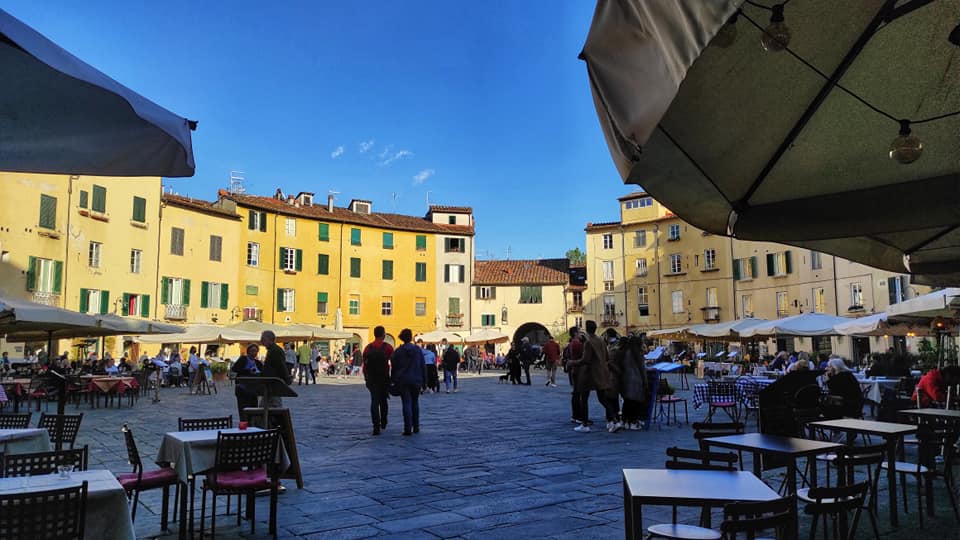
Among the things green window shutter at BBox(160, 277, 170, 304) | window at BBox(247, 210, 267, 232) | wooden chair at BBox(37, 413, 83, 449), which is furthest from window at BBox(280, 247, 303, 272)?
wooden chair at BBox(37, 413, 83, 449)

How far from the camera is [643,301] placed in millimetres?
47031

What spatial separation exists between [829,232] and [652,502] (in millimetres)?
2099

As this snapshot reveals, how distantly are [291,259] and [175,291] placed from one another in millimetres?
8868

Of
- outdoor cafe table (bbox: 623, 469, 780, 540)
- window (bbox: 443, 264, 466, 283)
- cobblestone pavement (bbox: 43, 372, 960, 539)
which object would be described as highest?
window (bbox: 443, 264, 466, 283)

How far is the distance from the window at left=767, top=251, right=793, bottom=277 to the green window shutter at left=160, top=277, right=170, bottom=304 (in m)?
32.2

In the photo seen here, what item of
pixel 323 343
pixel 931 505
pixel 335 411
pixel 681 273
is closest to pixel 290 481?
pixel 931 505

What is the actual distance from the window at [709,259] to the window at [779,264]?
163 inches

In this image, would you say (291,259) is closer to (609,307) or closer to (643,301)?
(609,307)

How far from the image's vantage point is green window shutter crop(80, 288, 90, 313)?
27391mm

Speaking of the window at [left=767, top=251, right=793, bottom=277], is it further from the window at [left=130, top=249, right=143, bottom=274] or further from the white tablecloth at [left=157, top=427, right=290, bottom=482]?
the white tablecloth at [left=157, top=427, right=290, bottom=482]

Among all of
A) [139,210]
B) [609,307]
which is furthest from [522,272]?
[139,210]

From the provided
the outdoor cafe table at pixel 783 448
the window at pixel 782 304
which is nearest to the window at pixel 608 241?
the window at pixel 782 304

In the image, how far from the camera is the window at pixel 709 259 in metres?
42.5

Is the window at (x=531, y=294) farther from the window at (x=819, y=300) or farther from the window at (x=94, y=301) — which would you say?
the window at (x=94, y=301)
